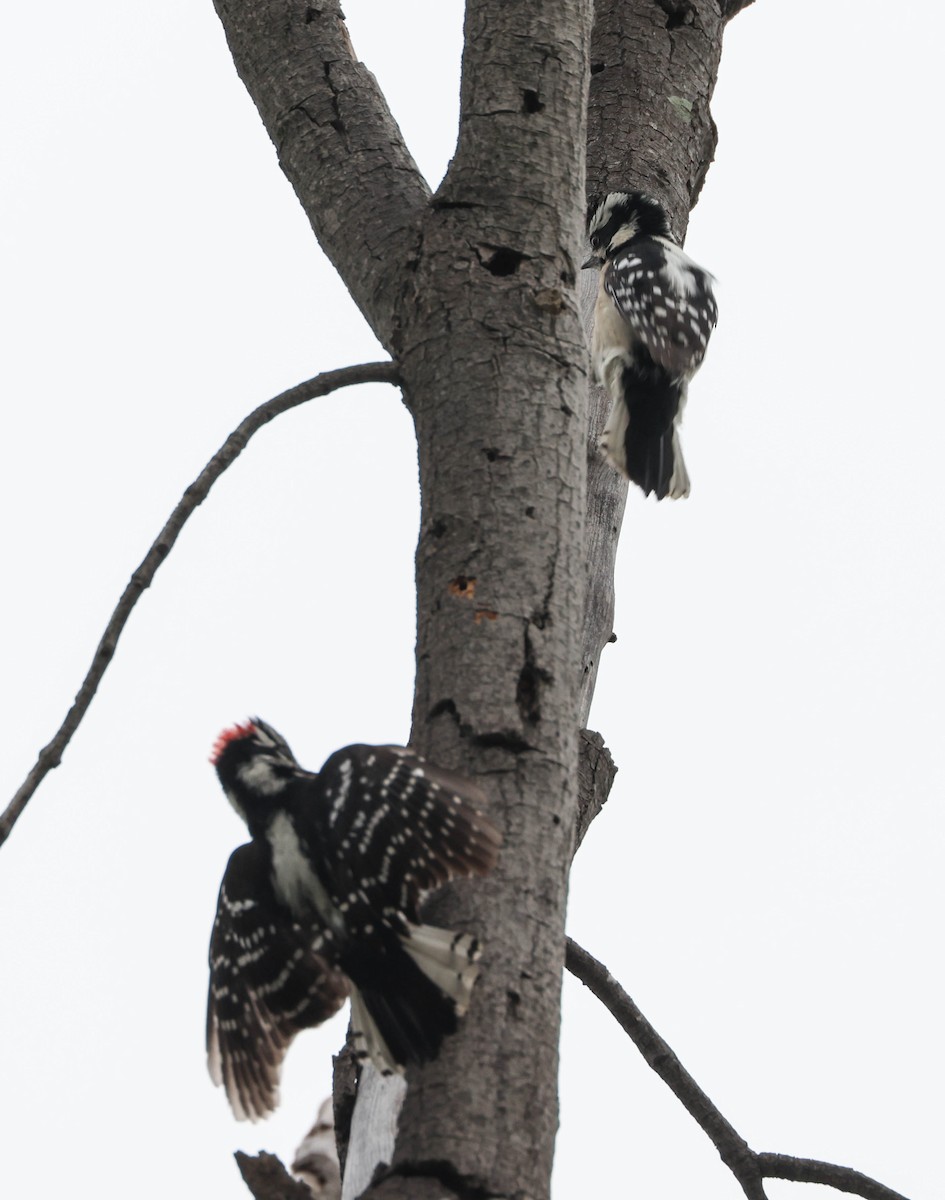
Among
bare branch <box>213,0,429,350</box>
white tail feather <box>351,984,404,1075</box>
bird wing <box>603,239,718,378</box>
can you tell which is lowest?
white tail feather <box>351,984,404,1075</box>

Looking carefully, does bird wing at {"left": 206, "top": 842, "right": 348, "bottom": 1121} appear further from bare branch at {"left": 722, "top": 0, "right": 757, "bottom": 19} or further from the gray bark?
bare branch at {"left": 722, "top": 0, "right": 757, "bottom": 19}

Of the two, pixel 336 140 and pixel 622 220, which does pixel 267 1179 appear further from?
pixel 622 220

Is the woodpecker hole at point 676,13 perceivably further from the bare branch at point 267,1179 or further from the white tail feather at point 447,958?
the bare branch at point 267,1179

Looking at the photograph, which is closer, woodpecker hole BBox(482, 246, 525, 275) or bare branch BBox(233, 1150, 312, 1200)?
bare branch BBox(233, 1150, 312, 1200)

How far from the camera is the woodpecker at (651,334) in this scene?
4863mm

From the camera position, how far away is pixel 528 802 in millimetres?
2354

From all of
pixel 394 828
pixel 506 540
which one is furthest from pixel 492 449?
pixel 394 828

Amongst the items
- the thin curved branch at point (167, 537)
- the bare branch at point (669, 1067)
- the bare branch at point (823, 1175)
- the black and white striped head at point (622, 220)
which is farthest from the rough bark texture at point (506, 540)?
the black and white striped head at point (622, 220)

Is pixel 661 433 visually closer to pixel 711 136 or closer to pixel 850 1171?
pixel 711 136

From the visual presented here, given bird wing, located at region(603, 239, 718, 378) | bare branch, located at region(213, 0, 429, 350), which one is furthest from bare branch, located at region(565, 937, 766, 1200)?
bird wing, located at region(603, 239, 718, 378)

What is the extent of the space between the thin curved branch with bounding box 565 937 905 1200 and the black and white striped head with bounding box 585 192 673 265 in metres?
2.06

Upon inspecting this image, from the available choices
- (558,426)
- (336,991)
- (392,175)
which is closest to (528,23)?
(392,175)

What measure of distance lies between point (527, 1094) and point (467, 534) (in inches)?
33.4

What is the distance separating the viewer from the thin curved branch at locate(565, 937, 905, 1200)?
3.14 meters
